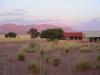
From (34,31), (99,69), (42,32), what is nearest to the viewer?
(99,69)

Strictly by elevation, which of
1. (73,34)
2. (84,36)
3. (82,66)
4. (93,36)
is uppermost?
(73,34)

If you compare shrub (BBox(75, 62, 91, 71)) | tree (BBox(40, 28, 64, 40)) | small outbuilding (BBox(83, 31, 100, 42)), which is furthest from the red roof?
shrub (BBox(75, 62, 91, 71))

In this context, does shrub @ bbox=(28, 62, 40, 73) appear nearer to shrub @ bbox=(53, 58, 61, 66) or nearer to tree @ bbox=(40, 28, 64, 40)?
shrub @ bbox=(53, 58, 61, 66)

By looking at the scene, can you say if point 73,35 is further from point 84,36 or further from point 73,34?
point 84,36

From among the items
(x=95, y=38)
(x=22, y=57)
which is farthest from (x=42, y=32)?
(x=22, y=57)

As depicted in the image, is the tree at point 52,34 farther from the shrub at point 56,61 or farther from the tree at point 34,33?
the shrub at point 56,61

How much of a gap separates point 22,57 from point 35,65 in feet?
23.7

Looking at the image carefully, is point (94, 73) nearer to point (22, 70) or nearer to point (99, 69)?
point (99, 69)

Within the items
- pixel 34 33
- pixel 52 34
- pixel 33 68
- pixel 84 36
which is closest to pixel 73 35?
pixel 84 36

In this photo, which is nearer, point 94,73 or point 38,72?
point 38,72

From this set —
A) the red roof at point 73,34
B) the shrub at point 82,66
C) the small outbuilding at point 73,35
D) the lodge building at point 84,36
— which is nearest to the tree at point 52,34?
the red roof at point 73,34

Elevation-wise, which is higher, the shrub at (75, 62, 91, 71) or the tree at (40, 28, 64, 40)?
the tree at (40, 28, 64, 40)

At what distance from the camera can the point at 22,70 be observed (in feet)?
66.7

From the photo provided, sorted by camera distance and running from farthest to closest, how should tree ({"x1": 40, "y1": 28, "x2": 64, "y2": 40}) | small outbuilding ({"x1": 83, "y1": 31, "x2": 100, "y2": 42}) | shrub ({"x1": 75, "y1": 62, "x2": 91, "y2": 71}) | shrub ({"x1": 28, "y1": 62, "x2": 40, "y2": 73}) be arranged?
tree ({"x1": 40, "y1": 28, "x2": 64, "y2": 40})
small outbuilding ({"x1": 83, "y1": 31, "x2": 100, "y2": 42})
shrub ({"x1": 75, "y1": 62, "x2": 91, "y2": 71})
shrub ({"x1": 28, "y1": 62, "x2": 40, "y2": 73})
